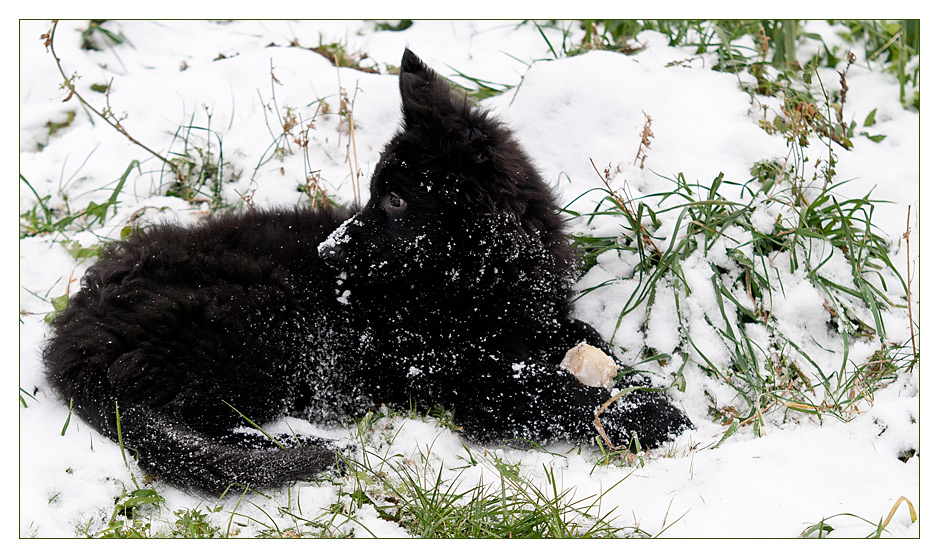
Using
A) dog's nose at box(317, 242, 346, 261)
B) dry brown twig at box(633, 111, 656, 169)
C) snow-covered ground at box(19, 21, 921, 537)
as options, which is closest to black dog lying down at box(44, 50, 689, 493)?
dog's nose at box(317, 242, 346, 261)

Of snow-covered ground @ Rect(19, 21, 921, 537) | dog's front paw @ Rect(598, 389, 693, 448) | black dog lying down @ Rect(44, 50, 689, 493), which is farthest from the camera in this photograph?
dog's front paw @ Rect(598, 389, 693, 448)

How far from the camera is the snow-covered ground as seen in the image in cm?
221

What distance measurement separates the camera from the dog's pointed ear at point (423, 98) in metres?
2.56

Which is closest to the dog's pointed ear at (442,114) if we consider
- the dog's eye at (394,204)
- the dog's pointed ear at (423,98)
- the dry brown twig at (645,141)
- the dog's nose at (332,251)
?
the dog's pointed ear at (423,98)

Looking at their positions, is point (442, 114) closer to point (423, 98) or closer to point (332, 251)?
point (423, 98)

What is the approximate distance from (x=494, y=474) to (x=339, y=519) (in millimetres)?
516

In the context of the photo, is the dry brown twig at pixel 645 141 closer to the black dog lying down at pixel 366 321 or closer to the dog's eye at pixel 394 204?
the black dog lying down at pixel 366 321

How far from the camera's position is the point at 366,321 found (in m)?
2.79

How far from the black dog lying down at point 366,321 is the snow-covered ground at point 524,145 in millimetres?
143

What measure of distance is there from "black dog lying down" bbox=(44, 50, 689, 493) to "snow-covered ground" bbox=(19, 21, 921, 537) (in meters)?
0.14

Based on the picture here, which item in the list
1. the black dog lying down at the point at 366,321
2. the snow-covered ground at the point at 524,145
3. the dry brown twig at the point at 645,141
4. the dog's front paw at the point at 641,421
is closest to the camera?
the snow-covered ground at the point at 524,145

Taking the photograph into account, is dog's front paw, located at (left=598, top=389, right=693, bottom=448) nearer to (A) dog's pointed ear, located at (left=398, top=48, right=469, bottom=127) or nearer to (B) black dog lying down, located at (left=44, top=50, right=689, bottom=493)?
(B) black dog lying down, located at (left=44, top=50, right=689, bottom=493)

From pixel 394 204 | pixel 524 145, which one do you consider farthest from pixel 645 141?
pixel 394 204

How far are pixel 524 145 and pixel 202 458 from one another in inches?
83.1
